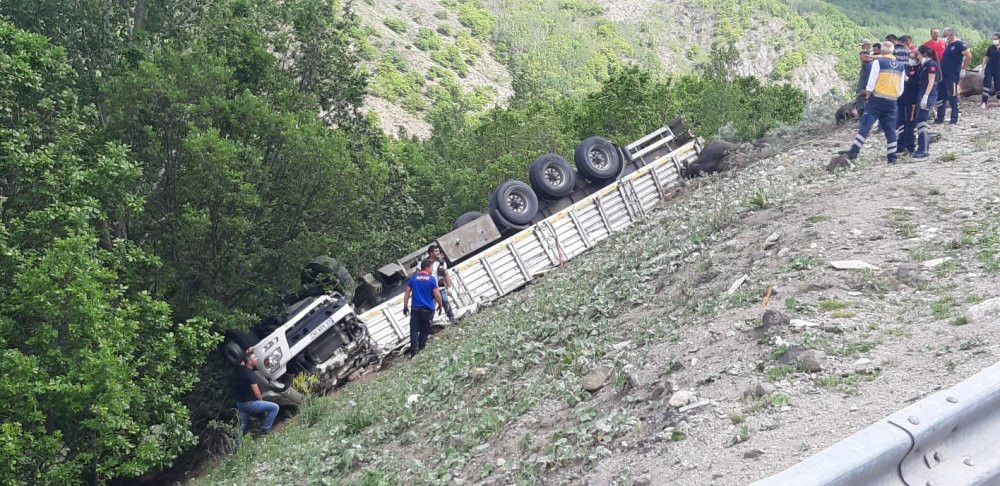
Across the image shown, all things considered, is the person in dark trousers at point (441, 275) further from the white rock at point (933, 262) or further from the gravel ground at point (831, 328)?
the white rock at point (933, 262)

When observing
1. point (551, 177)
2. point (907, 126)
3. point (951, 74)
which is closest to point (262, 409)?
point (551, 177)

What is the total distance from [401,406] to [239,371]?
5.35 m

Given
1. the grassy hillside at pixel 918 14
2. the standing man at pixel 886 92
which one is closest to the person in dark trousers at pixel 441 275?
the standing man at pixel 886 92

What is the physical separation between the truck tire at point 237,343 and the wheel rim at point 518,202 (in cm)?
466

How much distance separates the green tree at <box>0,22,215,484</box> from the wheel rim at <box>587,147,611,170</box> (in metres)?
7.41

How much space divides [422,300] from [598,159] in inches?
236

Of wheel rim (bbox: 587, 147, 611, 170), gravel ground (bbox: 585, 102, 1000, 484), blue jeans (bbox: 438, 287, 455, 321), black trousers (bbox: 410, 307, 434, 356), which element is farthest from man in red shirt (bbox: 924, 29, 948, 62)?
black trousers (bbox: 410, 307, 434, 356)

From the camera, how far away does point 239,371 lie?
41.7 feet

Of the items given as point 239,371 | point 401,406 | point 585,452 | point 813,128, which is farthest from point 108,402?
point 813,128

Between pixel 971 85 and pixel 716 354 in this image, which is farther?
pixel 971 85

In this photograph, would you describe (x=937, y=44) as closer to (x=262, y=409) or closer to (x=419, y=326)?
(x=419, y=326)

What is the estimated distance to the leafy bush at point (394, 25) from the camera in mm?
83475

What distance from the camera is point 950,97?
1390 centimetres

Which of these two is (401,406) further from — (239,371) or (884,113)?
(884,113)
